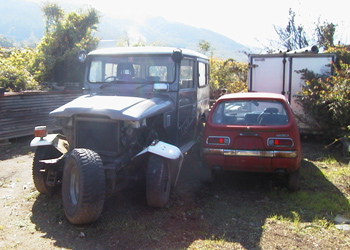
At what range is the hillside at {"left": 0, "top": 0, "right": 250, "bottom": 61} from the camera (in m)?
59.9

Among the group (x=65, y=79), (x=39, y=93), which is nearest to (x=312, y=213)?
(x=39, y=93)

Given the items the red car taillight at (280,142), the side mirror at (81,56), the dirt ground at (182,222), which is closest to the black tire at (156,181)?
the dirt ground at (182,222)

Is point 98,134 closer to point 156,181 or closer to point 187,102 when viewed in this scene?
point 156,181

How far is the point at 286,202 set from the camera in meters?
5.26

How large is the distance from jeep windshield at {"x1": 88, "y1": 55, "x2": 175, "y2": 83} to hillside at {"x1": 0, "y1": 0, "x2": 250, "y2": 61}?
42547mm

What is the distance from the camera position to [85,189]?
401 cm

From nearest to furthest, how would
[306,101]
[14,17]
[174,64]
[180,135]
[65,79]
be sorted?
[174,64] < [180,135] < [306,101] < [65,79] < [14,17]

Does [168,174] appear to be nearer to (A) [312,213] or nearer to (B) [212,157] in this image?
(B) [212,157]

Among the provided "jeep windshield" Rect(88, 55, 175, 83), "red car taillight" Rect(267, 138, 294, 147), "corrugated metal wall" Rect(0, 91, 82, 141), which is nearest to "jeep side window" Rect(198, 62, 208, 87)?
"jeep windshield" Rect(88, 55, 175, 83)

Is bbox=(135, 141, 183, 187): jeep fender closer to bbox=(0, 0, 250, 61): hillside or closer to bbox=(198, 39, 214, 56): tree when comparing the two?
bbox=(198, 39, 214, 56): tree

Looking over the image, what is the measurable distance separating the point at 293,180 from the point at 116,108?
297 centimetres

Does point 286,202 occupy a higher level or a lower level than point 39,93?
→ lower

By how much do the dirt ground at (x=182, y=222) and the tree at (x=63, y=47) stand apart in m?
6.65

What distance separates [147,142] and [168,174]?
66cm
